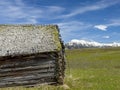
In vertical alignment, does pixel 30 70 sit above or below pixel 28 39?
below

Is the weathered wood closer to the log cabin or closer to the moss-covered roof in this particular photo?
the log cabin

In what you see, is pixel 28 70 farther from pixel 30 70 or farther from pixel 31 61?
pixel 31 61

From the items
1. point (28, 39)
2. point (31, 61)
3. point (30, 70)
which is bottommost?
point (30, 70)

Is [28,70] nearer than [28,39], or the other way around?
[28,70]

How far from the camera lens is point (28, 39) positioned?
26.0m

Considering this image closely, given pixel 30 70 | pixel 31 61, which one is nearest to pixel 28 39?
pixel 31 61

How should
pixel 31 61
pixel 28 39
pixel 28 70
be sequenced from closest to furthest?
1. pixel 31 61
2. pixel 28 70
3. pixel 28 39

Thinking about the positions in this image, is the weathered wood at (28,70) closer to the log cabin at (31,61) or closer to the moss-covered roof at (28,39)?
the log cabin at (31,61)

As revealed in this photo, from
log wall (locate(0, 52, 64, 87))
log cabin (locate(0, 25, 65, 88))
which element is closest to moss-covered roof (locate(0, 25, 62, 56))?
log cabin (locate(0, 25, 65, 88))

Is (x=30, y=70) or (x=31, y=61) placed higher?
(x=31, y=61)

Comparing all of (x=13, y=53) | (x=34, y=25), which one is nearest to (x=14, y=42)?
(x=13, y=53)

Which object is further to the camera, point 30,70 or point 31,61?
point 30,70

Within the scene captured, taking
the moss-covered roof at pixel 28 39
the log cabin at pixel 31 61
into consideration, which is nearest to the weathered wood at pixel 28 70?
the log cabin at pixel 31 61

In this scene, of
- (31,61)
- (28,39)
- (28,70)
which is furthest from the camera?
(28,39)
